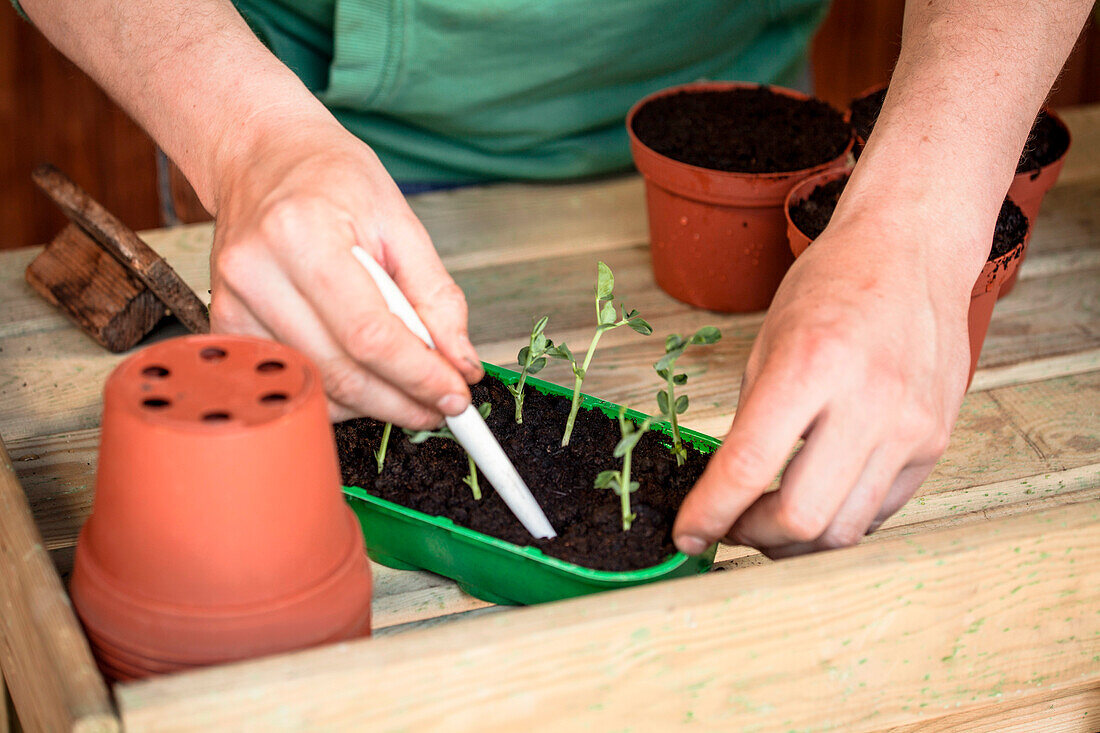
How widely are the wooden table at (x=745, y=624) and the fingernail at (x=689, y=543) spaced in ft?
0.24

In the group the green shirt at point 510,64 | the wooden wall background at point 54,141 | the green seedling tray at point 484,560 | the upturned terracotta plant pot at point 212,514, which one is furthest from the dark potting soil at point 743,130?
the wooden wall background at point 54,141

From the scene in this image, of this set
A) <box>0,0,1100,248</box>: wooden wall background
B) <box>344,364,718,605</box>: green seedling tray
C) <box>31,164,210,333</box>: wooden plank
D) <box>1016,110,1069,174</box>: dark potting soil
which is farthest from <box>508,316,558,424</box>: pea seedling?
<box>0,0,1100,248</box>: wooden wall background

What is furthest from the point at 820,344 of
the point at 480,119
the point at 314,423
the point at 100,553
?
the point at 480,119

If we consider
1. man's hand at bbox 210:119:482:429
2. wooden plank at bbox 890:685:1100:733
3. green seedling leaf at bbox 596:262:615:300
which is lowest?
wooden plank at bbox 890:685:1100:733

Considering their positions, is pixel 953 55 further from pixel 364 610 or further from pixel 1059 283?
pixel 364 610

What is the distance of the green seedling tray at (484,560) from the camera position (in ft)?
2.12

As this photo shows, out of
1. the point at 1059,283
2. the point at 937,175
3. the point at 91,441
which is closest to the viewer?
the point at 937,175

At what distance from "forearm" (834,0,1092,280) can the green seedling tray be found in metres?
0.23

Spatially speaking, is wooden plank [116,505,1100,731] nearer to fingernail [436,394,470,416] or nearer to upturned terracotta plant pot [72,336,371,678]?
upturned terracotta plant pot [72,336,371,678]

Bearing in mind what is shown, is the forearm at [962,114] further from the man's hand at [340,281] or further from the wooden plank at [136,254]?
the wooden plank at [136,254]

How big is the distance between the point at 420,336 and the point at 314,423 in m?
0.15

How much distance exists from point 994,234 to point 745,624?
1.89 feet

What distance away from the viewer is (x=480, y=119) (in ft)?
4.38

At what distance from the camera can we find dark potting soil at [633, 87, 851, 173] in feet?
3.56
